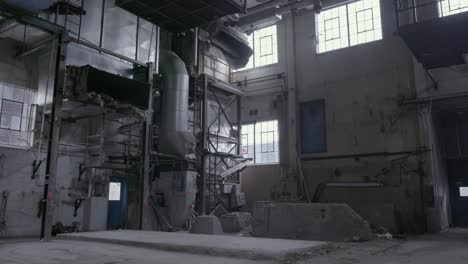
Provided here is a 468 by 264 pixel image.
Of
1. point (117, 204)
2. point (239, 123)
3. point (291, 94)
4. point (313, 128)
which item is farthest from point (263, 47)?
point (117, 204)

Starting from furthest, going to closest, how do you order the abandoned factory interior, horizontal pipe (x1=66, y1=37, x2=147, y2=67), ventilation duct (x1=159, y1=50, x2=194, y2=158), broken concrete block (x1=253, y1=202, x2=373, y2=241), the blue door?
the blue door, ventilation duct (x1=159, y1=50, x2=194, y2=158), horizontal pipe (x1=66, y1=37, x2=147, y2=67), the abandoned factory interior, broken concrete block (x1=253, y1=202, x2=373, y2=241)

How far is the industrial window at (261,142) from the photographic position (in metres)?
19.4

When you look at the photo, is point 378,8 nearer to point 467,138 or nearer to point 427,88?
point 427,88

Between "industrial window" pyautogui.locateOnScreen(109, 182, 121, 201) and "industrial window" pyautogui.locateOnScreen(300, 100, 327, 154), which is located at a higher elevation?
"industrial window" pyautogui.locateOnScreen(300, 100, 327, 154)

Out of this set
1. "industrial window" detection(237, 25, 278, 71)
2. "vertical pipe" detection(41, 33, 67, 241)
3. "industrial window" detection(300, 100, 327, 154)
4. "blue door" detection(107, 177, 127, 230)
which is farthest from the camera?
"industrial window" detection(237, 25, 278, 71)

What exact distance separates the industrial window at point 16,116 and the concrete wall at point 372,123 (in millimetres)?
10675

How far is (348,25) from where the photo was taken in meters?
17.8

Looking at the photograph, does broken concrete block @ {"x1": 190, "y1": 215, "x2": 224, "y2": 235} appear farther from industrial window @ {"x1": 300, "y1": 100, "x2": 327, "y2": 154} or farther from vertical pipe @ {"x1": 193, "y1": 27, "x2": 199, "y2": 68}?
vertical pipe @ {"x1": 193, "y1": 27, "x2": 199, "y2": 68}

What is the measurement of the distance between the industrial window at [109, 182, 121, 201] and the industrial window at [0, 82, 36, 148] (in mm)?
3570

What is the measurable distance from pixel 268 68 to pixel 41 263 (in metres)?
16.3

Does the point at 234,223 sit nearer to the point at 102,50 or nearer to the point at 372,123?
the point at 372,123

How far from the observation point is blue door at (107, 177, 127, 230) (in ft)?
48.0

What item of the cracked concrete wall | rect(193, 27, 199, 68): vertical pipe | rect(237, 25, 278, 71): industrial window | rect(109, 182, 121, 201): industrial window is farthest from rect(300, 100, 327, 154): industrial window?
the cracked concrete wall

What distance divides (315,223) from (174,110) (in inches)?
289
